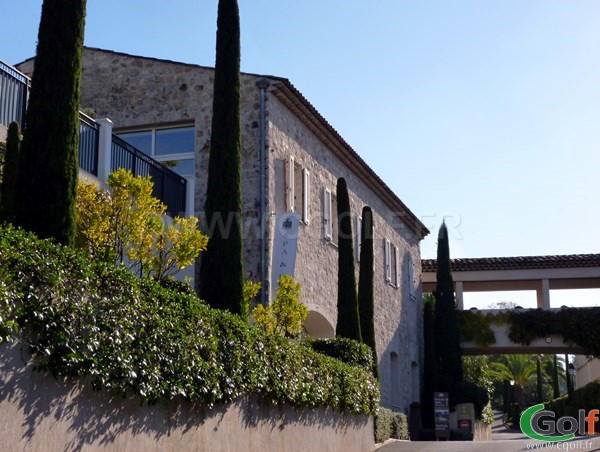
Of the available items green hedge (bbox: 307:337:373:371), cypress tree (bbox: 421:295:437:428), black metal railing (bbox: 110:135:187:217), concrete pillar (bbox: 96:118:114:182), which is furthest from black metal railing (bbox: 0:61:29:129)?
cypress tree (bbox: 421:295:437:428)

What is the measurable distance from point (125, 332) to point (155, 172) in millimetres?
8026

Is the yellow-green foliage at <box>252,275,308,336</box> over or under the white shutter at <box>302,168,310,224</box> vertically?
Result: under

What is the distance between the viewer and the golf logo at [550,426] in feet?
64.6

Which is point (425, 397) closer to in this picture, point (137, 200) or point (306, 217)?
point (306, 217)

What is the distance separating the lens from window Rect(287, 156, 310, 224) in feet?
63.4

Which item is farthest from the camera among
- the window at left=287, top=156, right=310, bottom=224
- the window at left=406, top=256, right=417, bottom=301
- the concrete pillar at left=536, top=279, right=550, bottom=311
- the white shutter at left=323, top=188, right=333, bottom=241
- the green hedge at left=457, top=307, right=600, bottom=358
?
the concrete pillar at left=536, top=279, right=550, bottom=311

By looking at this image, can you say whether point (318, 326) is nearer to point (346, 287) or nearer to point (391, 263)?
point (346, 287)

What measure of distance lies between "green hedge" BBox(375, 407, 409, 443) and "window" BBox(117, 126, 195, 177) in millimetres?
7062

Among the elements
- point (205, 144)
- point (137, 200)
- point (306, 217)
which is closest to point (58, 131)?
point (137, 200)

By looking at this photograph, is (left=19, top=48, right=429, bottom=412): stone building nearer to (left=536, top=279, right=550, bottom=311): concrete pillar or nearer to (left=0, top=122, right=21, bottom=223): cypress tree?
(left=0, top=122, right=21, bottom=223): cypress tree

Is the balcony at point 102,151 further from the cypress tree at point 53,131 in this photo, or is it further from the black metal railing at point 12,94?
the cypress tree at point 53,131

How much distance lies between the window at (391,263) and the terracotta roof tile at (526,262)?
229 inches

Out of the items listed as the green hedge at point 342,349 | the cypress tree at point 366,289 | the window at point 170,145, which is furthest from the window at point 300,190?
the green hedge at point 342,349

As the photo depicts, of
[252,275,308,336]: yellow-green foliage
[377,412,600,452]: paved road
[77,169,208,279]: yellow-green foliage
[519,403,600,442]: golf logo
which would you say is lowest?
[377,412,600,452]: paved road
